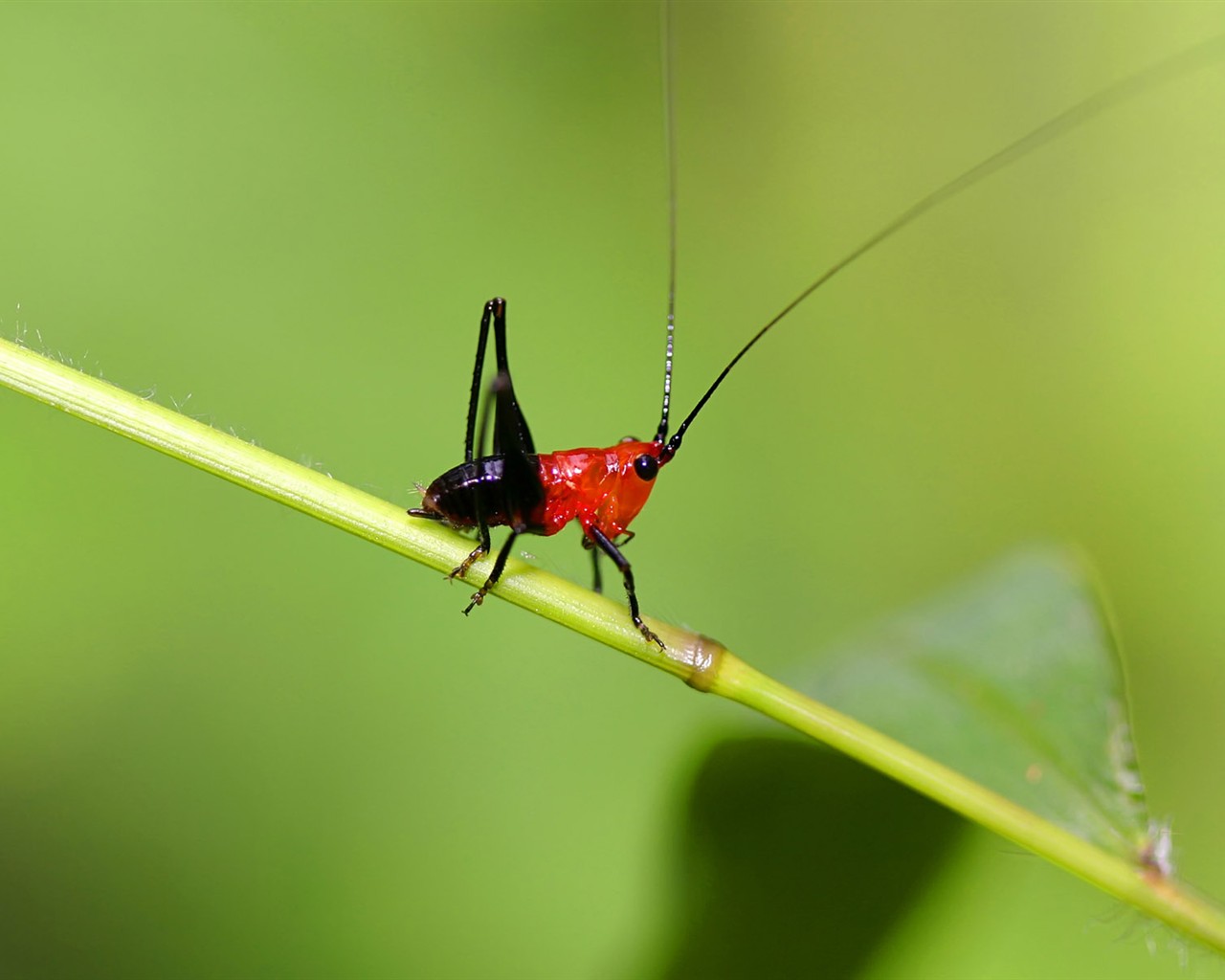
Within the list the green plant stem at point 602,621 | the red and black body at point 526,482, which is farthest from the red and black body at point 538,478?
the green plant stem at point 602,621

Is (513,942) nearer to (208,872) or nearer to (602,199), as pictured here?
(208,872)

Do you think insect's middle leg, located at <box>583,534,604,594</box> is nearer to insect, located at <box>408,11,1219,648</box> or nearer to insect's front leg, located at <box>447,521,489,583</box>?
insect, located at <box>408,11,1219,648</box>

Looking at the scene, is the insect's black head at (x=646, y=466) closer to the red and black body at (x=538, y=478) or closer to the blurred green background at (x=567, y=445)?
the red and black body at (x=538, y=478)

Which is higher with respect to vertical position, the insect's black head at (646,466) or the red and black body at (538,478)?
the insect's black head at (646,466)

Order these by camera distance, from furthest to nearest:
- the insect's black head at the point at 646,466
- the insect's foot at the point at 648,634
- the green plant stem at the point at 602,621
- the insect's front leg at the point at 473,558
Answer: the insect's black head at the point at 646,466
the insect's front leg at the point at 473,558
the insect's foot at the point at 648,634
the green plant stem at the point at 602,621

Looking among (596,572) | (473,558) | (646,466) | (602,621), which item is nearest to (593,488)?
(646,466)

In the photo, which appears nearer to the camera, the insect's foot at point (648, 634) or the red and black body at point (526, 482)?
the insect's foot at point (648, 634)

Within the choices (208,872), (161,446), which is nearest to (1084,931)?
(208,872)

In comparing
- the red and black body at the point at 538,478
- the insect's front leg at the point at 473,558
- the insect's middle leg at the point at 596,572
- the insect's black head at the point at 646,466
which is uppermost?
the insect's black head at the point at 646,466

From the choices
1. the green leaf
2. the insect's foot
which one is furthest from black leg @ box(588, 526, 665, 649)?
the green leaf
